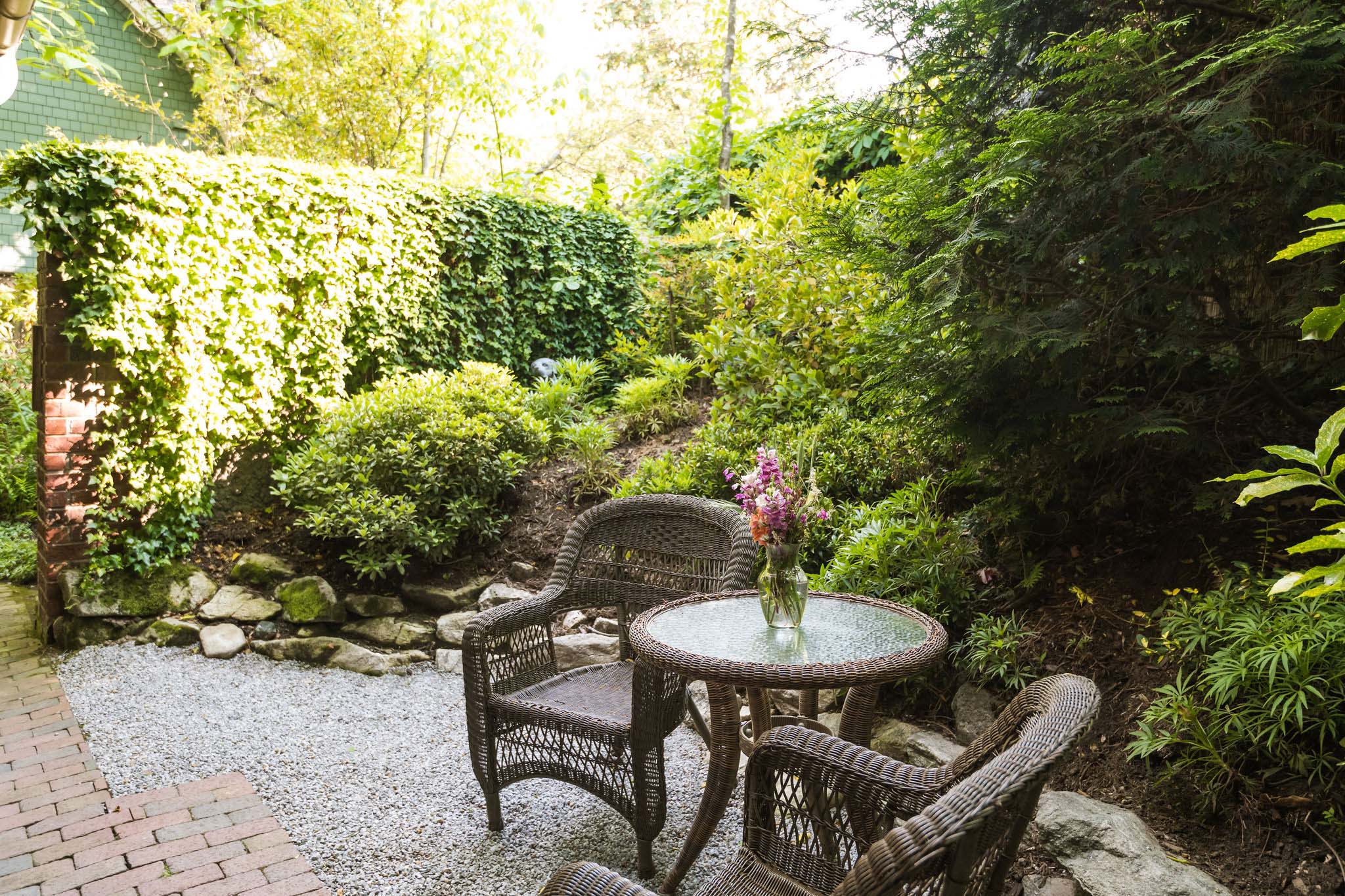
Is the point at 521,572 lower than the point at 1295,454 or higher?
lower

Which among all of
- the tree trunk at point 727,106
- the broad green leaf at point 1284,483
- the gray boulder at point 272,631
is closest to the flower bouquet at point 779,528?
the broad green leaf at point 1284,483

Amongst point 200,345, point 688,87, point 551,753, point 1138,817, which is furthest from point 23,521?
point 688,87

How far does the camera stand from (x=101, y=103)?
9.90 meters

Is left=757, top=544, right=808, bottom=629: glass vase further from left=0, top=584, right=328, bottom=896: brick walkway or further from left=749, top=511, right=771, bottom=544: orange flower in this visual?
left=0, top=584, right=328, bottom=896: brick walkway

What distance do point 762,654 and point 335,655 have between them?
3.05 m

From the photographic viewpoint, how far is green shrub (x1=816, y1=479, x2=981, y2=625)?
3.04 metres

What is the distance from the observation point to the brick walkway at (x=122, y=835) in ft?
7.91

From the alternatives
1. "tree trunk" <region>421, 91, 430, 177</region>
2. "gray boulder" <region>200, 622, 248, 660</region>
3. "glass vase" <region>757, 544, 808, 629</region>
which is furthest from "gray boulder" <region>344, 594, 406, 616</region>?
"tree trunk" <region>421, 91, 430, 177</region>

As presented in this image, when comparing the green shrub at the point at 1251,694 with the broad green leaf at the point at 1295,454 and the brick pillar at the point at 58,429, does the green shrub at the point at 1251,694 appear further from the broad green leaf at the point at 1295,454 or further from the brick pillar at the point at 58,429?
the brick pillar at the point at 58,429

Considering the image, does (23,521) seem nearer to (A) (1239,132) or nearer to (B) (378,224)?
(B) (378,224)

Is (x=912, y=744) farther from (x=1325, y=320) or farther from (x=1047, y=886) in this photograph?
(x=1325, y=320)

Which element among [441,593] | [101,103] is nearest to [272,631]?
[441,593]

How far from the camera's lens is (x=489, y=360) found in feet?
22.1

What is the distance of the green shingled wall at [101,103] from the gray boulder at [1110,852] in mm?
10561
